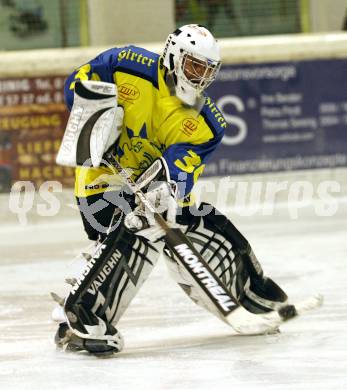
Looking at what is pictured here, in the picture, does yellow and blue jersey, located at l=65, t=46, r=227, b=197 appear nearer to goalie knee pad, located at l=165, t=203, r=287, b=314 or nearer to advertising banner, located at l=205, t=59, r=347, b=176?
goalie knee pad, located at l=165, t=203, r=287, b=314

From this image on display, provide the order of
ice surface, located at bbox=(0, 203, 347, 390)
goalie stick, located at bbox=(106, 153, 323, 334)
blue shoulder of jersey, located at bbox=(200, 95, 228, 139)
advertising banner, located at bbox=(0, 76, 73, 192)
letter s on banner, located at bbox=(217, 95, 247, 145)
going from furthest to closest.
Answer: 1. letter s on banner, located at bbox=(217, 95, 247, 145)
2. advertising banner, located at bbox=(0, 76, 73, 192)
3. blue shoulder of jersey, located at bbox=(200, 95, 228, 139)
4. goalie stick, located at bbox=(106, 153, 323, 334)
5. ice surface, located at bbox=(0, 203, 347, 390)

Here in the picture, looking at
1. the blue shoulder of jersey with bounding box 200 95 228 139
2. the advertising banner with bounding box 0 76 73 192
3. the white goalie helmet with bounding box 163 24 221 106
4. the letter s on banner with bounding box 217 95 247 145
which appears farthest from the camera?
the letter s on banner with bounding box 217 95 247 145

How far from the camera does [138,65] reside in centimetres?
413

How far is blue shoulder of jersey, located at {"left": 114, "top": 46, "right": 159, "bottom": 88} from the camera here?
13.5 ft

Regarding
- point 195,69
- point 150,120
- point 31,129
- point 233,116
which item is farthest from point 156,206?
point 233,116

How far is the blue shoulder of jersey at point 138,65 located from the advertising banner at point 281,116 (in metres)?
3.92

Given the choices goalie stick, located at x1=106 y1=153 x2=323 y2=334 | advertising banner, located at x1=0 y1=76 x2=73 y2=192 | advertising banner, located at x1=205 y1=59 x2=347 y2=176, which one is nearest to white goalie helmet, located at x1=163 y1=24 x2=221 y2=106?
goalie stick, located at x1=106 y1=153 x2=323 y2=334

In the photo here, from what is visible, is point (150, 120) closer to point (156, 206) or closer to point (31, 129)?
point (156, 206)

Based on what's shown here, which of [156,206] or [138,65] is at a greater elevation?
[138,65]

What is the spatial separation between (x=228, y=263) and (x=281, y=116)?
13.4 ft

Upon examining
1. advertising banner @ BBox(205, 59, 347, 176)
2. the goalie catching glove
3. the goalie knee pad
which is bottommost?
advertising banner @ BBox(205, 59, 347, 176)

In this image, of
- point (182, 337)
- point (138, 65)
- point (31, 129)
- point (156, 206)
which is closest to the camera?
point (156, 206)

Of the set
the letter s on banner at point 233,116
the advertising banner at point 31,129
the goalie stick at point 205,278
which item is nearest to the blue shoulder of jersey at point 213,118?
the goalie stick at point 205,278

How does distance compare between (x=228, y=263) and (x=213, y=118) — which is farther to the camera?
(x=228, y=263)
